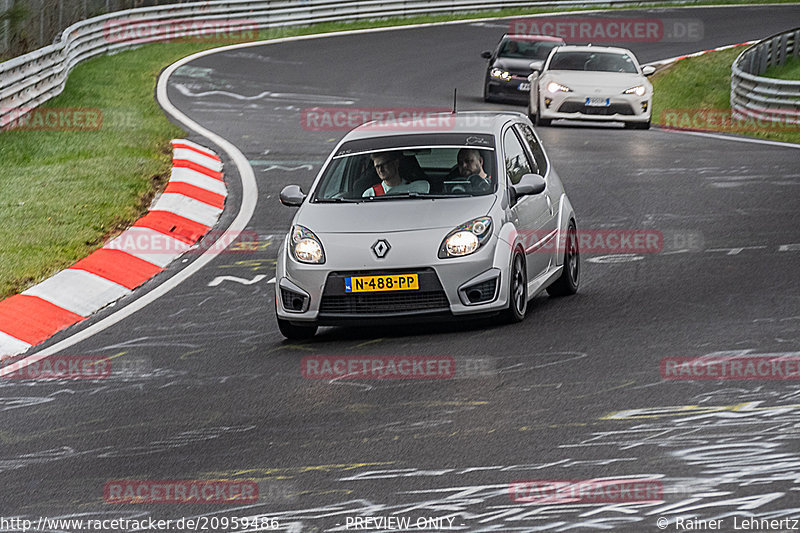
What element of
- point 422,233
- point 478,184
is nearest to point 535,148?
point 478,184

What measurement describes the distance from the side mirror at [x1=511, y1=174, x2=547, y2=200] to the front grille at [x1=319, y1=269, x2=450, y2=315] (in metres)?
1.11

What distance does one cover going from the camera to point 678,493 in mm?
6172

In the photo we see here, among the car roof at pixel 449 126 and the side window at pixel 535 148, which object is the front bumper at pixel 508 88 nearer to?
the side window at pixel 535 148

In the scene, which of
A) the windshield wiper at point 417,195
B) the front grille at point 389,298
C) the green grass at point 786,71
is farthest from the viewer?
the green grass at point 786,71

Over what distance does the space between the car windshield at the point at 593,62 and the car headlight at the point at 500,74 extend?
3.07 meters

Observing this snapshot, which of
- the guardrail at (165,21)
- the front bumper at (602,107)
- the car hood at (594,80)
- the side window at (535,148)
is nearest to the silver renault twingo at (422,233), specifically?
the side window at (535,148)

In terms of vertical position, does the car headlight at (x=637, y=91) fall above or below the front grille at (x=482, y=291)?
below

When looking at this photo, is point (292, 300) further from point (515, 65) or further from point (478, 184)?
point (515, 65)

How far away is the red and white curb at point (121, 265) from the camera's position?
10922 mm

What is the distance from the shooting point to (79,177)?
16.5m

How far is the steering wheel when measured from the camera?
10227 mm

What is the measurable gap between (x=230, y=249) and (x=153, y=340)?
3.21 meters

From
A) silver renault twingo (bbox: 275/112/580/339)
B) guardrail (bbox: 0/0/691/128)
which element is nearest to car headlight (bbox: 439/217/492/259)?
silver renault twingo (bbox: 275/112/580/339)

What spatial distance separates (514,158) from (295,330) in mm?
2266
